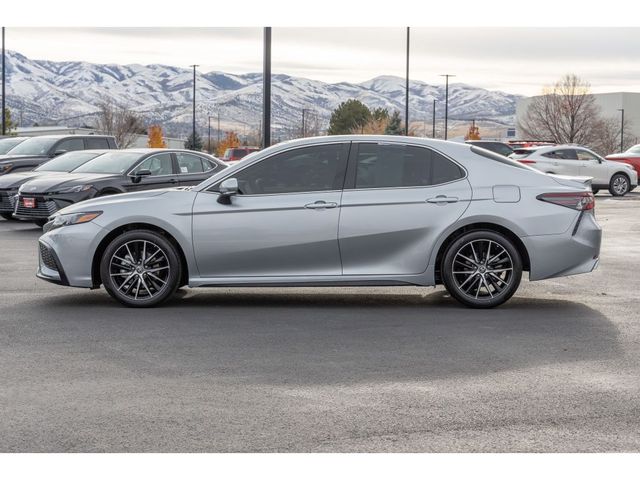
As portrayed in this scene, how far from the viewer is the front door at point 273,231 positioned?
369 inches

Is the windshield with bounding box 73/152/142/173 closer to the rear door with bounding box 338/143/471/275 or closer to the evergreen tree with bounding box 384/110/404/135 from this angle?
the rear door with bounding box 338/143/471/275

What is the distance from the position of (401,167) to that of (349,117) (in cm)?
9865

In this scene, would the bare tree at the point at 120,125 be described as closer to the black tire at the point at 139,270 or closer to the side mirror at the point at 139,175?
the side mirror at the point at 139,175

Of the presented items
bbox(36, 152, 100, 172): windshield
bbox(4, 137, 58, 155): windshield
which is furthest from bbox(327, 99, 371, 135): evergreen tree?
bbox(36, 152, 100, 172): windshield

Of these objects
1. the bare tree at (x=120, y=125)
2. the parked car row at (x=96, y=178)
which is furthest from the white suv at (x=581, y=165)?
the bare tree at (x=120, y=125)

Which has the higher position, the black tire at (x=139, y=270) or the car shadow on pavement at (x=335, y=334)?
the black tire at (x=139, y=270)

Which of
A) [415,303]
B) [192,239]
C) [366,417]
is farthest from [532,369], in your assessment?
[192,239]

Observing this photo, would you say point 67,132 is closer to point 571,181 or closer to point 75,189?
point 75,189

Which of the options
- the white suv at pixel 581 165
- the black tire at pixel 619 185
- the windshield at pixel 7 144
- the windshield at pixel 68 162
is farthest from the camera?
the black tire at pixel 619 185

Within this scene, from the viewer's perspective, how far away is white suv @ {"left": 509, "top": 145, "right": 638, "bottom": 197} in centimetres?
3116

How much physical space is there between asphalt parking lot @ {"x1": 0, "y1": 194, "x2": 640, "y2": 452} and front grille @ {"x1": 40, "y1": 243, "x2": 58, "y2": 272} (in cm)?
38

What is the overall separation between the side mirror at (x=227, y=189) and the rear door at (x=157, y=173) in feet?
28.5

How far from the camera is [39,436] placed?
524cm

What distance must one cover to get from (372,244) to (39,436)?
Answer: 466 cm
